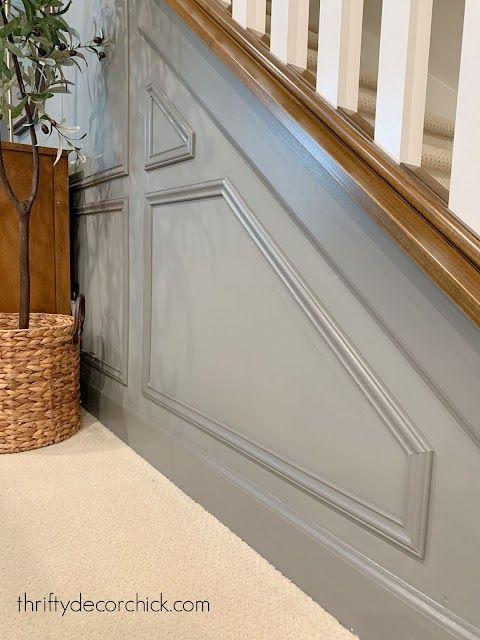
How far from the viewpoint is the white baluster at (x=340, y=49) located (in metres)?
0.76

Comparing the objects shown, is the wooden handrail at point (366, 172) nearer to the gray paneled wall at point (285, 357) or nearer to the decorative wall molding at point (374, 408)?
the gray paneled wall at point (285, 357)

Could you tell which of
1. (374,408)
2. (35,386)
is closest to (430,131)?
(374,408)

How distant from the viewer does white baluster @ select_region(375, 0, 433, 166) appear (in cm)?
66

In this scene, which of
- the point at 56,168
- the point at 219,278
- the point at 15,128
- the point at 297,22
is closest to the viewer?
the point at 297,22

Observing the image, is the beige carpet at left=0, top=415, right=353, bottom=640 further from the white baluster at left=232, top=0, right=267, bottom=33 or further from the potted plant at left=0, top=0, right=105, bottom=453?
the white baluster at left=232, top=0, right=267, bottom=33

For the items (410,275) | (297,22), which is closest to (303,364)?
(410,275)

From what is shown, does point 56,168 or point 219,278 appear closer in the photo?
point 219,278

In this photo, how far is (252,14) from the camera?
3.16ft

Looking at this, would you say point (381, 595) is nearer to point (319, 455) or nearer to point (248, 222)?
point (319, 455)

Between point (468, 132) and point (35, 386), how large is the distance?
50.3 inches

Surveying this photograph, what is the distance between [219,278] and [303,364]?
32 cm

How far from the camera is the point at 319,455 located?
34.2 inches

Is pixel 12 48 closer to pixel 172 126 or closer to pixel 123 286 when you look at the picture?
pixel 172 126

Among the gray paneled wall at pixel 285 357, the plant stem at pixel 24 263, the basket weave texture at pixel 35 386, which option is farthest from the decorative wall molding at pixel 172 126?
the basket weave texture at pixel 35 386
